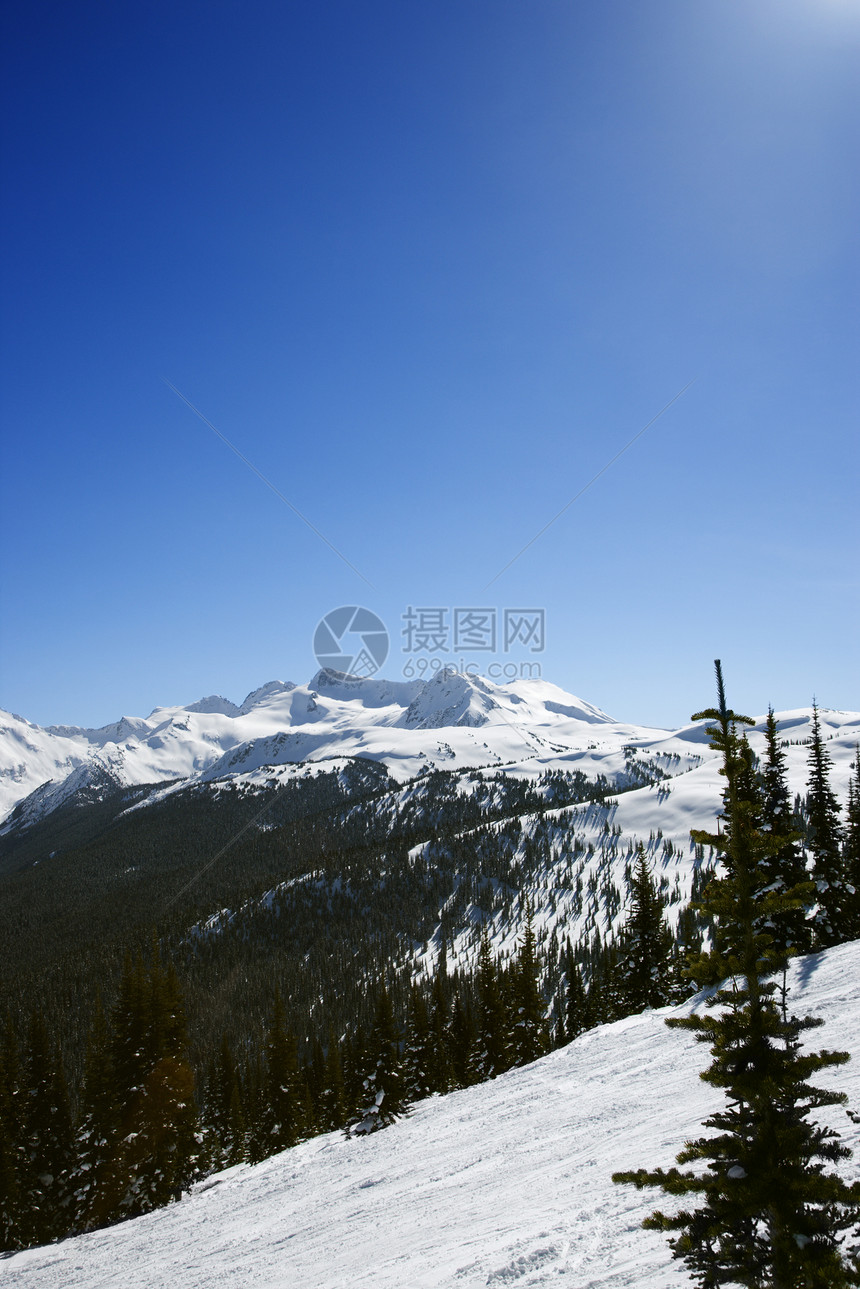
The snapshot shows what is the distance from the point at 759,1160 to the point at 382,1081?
52.8 metres

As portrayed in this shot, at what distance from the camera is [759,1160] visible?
7004mm

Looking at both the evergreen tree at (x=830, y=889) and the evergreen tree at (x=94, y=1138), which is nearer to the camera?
the evergreen tree at (x=94, y=1138)

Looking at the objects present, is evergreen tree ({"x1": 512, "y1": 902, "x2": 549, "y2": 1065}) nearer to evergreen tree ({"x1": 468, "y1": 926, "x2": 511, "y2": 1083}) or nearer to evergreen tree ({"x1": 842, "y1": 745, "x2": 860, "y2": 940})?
evergreen tree ({"x1": 468, "y1": 926, "x2": 511, "y2": 1083})

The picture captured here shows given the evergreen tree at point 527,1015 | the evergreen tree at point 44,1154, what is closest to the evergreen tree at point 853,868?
the evergreen tree at point 527,1015

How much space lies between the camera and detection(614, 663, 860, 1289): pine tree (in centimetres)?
663

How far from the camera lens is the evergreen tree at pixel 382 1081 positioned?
49.0m

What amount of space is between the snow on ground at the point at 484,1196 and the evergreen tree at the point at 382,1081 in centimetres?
1237

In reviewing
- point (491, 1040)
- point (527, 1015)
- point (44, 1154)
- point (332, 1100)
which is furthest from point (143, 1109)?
point (527, 1015)

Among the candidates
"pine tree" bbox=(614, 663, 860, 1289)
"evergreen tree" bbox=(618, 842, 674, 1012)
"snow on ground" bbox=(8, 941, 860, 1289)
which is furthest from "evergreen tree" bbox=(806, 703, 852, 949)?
"pine tree" bbox=(614, 663, 860, 1289)

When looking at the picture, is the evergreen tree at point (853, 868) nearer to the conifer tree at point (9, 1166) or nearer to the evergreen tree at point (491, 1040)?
the evergreen tree at point (491, 1040)

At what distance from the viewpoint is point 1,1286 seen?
31.8 metres

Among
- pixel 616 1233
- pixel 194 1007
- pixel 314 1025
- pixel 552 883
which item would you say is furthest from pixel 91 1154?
pixel 552 883

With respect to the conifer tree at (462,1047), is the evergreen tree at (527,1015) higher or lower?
higher

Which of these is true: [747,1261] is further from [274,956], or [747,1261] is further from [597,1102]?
[274,956]
